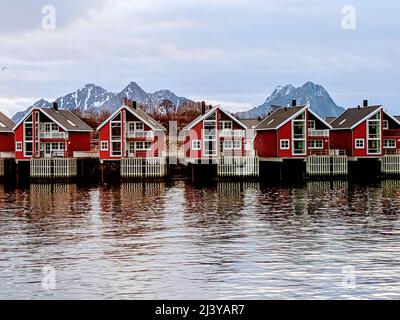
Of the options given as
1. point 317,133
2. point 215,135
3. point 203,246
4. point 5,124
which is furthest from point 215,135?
point 203,246

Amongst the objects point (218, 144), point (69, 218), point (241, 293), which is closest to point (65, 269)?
point (241, 293)

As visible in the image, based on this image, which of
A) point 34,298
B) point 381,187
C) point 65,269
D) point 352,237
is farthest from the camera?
point 381,187

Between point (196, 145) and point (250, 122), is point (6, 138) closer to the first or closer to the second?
point (196, 145)

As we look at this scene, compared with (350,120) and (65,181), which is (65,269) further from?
(350,120)

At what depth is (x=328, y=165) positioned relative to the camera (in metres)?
85.9

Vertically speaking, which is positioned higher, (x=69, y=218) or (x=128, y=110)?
(x=128, y=110)

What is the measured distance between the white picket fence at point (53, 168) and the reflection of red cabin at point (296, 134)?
72.6ft

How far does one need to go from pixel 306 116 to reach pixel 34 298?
64668 millimetres

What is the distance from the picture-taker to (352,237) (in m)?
37.3

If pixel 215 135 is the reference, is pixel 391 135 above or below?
below

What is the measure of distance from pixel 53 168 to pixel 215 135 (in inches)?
726

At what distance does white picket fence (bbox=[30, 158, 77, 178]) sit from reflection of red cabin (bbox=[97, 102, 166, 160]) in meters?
4.05

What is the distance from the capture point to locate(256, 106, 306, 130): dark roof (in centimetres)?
8625

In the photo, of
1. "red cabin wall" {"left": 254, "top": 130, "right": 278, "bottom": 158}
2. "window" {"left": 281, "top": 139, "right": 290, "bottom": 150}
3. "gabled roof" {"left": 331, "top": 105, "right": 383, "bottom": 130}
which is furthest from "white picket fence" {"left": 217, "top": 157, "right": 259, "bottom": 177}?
"gabled roof" {"left": 331, "top": 105, "right": 383, "bottom": 130}
